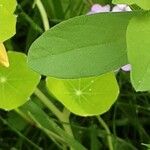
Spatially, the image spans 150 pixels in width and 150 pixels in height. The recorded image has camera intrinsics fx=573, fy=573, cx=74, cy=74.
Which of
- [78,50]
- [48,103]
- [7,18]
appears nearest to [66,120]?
[48,103]

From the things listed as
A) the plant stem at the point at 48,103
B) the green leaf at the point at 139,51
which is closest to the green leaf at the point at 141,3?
the green leaf at the point at 139,51

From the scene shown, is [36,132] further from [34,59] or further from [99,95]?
[34,59]

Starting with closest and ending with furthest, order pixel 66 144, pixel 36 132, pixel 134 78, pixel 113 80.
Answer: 1. pixel 134 78
2. pixel 113 80
3. pixel 66 144
4. pixel 36 132

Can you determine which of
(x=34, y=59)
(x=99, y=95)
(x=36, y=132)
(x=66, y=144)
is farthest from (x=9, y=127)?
(x=34, y=59)

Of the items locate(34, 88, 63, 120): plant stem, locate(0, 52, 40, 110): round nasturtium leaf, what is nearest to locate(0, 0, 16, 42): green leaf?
locate(0, 52, 40, 110): round nasturtium leaf

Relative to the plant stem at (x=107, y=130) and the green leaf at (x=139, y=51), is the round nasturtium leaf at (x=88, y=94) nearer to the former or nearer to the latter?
the plant stem at (x=107, y=130)

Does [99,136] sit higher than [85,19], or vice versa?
[85,19]

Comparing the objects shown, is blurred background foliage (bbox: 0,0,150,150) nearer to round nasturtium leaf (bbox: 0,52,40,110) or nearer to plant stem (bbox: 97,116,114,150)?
plant stem (bbox: 97,116,114,150)

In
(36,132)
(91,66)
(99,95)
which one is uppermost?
(91,66)
